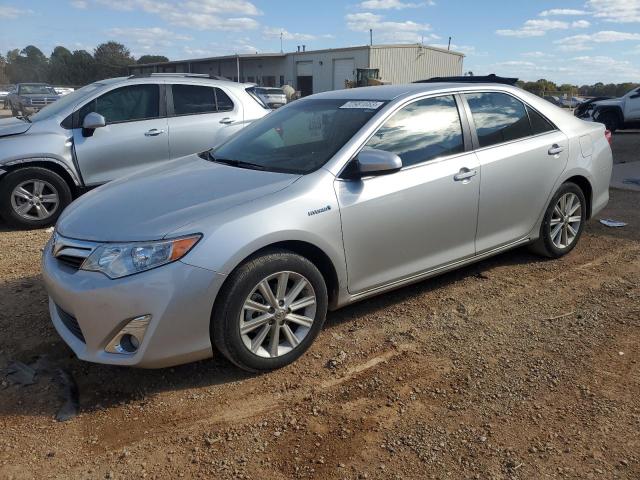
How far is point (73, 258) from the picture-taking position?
295cm

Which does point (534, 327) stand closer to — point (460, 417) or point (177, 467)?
point (460, 417)

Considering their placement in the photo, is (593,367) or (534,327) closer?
(593,367)

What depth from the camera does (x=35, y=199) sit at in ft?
20.2

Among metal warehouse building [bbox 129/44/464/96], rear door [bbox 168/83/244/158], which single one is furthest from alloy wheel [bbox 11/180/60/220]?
metal warehouse building [bbox 129/44/464/96]

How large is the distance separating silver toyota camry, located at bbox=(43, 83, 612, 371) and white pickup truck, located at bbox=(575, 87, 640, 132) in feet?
47.3

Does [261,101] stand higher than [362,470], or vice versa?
[261,101]

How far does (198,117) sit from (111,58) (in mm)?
79637

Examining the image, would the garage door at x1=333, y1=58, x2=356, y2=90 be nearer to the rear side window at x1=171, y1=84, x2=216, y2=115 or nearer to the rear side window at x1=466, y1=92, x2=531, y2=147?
the rear side window at x1=171, y1=84, x2=216, y2=115

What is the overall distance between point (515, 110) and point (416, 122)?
1192 mm

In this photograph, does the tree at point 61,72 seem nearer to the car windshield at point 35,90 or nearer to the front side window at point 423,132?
the car windshield at point 35,90

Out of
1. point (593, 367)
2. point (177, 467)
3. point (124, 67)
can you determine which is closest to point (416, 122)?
point (593, 367)

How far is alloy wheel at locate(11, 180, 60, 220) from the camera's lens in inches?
239

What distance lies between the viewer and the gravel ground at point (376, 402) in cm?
244

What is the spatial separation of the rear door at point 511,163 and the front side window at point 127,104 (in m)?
4.27
